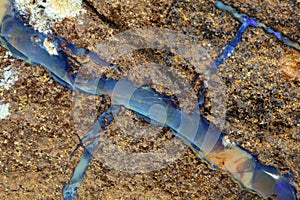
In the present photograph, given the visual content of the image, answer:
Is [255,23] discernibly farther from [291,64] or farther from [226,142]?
[226,142]

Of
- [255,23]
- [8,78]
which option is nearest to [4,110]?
[8,78]

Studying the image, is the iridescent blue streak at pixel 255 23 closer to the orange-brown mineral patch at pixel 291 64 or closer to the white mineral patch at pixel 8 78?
the orange-brown mineral patch at pixel 291 64

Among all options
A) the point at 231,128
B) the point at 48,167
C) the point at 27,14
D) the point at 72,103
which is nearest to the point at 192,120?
the point at 231,128

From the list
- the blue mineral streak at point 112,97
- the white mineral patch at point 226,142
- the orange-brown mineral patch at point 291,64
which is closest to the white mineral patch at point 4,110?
the blue mineral streak at point 112,97

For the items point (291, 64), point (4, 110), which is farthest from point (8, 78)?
point (291, 64)

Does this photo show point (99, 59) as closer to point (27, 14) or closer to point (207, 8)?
point (27, 14)

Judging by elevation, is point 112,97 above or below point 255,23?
below

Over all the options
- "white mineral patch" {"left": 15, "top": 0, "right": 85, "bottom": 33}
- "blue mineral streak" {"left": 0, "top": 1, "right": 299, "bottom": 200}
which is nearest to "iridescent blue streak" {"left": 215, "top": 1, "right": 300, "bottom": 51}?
"blue mineral streak" {"left": 0, "top": 1, "right": 299, "bottom": 200}

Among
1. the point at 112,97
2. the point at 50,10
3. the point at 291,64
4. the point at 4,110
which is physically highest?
the point at 291,64
